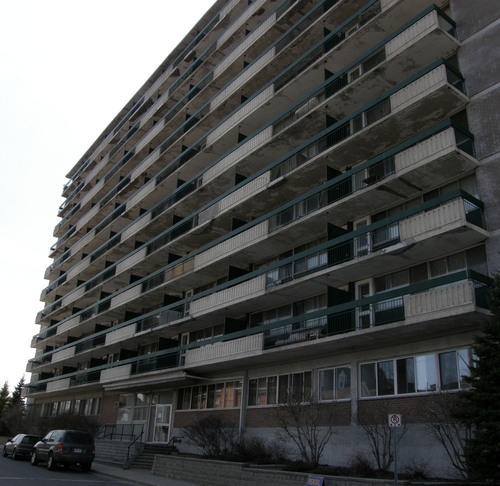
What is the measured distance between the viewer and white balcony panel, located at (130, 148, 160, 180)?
44.2 meters

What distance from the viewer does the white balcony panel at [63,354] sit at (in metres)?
48.4

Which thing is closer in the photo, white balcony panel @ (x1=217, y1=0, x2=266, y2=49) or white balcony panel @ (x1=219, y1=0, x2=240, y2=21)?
white balcony panel @ (x1=217, y1=0, x2=266, y2=49)

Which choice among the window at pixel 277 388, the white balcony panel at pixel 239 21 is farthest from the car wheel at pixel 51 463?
the white balcony panel at pixel 239 21

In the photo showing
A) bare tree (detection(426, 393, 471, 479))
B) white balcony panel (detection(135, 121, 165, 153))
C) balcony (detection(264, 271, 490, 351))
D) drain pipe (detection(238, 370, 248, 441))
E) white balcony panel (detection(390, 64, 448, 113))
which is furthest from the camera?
white balcony panel (detection(135, 121, 165, 153))

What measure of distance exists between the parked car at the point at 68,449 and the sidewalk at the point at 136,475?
1.26 metres

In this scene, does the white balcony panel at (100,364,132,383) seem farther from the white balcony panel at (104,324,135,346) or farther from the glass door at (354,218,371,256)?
the glass door at (354,218,371,256)

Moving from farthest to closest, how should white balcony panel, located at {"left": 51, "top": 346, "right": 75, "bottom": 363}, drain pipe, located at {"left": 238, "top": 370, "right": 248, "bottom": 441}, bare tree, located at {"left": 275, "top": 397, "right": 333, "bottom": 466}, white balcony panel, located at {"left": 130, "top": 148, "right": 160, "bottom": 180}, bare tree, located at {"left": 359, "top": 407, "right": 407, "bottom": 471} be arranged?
white balcony panel, located at {"left": 51, "top": 346, "right": 75, "bottom": 363}
white balcony panel, located at {"left": 130, "top": 148, "right": 160, "bottom": 180}
drain pipe, located at {"left": 238, "top": 370, "right": 248, "bottom": 441}
bare tree, located at {"left": 275, "top": 397, "right": 333, "bottom": 466}
bare tree, located at {"left": 359, "top": 407, "right": 407, "bottom": 471}

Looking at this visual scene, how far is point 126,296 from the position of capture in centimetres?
3972


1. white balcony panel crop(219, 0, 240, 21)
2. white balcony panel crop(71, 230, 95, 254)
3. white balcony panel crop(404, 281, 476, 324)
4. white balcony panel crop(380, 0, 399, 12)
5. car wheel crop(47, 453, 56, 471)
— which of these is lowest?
car wheel crop(47, 453, 56, 471)

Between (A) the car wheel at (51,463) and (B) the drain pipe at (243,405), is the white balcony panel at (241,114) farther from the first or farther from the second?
(A) the car wheel at (51,463)

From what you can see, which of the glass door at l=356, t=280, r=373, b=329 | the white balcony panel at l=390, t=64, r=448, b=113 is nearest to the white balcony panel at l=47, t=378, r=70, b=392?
the glass door at l=356, t=280, r=373, b=329

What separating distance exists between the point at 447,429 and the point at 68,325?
4306 cm

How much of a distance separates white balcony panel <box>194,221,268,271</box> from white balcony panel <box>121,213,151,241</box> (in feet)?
35.1

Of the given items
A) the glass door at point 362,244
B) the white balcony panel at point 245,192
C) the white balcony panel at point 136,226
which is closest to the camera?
the glass door at point 362,244
